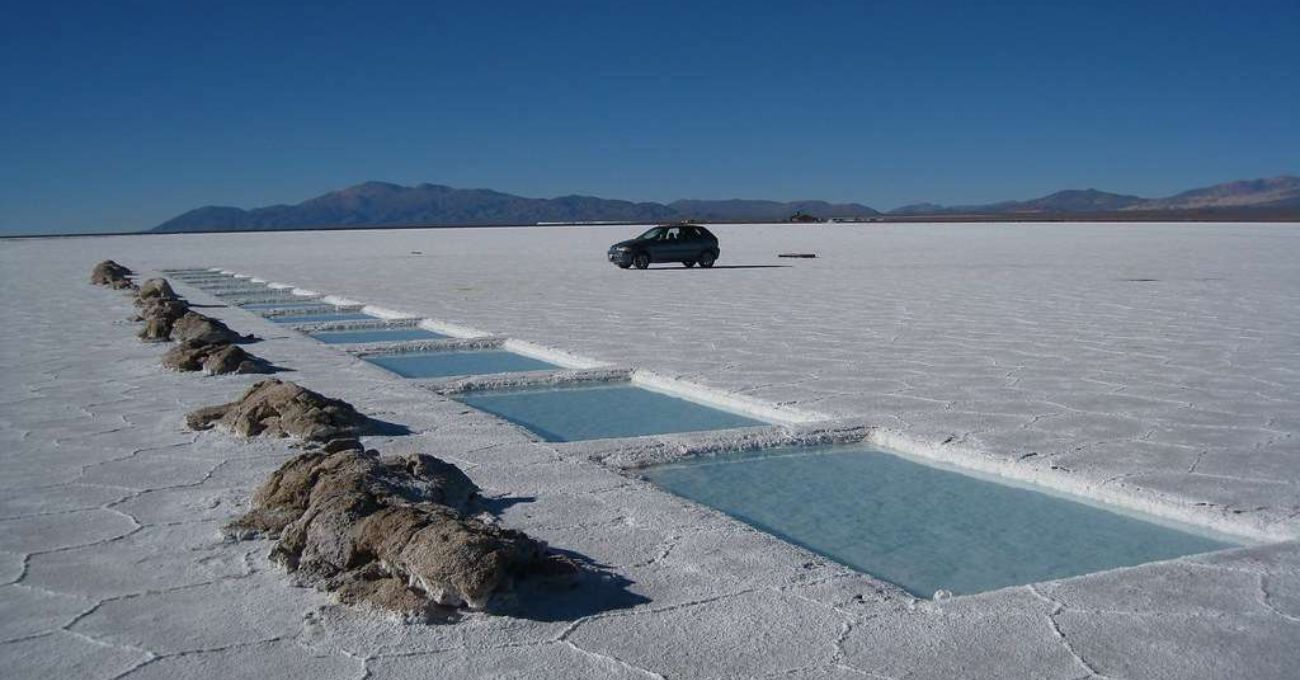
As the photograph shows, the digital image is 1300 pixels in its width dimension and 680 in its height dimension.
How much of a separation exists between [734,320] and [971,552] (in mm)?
8017

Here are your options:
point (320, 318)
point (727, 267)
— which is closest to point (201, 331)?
point (320, 318)

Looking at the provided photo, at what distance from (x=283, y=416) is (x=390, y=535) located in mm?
2622

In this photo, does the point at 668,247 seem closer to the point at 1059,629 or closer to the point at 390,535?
the point at 390,535

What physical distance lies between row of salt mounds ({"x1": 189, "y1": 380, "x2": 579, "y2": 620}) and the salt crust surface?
11 centimetres

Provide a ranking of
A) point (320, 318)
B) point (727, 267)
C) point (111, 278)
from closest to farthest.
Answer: point (320, 318) → point (111, 278) → point (727, 267)

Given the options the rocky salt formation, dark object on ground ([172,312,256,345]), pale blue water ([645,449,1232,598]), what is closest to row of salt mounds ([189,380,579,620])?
the rocky salt formation

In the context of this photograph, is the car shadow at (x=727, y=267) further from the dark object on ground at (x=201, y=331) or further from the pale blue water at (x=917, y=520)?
the pale blue water at (x=917, y=520)

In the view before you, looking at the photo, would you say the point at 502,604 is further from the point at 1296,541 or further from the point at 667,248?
the point at 667,248

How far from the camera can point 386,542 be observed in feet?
11.7

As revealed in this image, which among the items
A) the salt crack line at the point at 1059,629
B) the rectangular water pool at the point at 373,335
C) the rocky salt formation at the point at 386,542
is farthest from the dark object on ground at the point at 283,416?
the rectangular water pool at the point at 373,335

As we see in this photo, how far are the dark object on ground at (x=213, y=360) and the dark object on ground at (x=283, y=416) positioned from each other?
2.10 metres

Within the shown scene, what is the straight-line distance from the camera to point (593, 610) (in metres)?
3.46

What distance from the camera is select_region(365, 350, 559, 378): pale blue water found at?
30.6 ft

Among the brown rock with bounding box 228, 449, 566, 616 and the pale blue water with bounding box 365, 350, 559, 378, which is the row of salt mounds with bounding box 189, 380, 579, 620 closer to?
the brown rock with bounding box 228, 449, 566, 616
